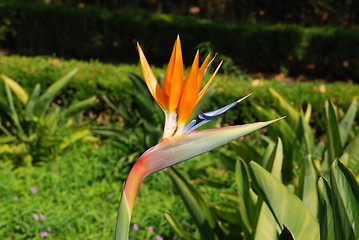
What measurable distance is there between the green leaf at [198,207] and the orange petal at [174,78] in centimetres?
98

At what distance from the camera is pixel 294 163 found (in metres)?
2.86

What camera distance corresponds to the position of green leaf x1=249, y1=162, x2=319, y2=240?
1487 mm

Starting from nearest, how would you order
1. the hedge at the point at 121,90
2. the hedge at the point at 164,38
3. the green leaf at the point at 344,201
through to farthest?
the green leaf at the point at 344,201, the hedge at the point at 121,90, the hedge at the point at 164,38

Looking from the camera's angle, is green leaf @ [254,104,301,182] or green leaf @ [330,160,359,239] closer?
green leaf @ [330,160,359,239]

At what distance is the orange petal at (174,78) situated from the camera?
1.14m

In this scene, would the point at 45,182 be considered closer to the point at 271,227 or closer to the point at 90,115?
the point at 90,115

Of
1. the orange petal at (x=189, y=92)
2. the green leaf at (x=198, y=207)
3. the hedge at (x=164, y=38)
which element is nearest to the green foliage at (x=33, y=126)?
the green leaf at (x=198, y=207)

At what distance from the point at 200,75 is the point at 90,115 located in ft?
12.8

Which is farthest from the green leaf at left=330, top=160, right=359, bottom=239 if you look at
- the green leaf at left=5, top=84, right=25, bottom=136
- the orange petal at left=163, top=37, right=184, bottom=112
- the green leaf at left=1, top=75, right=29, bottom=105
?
the green leaf at left=1, top=75, right=29, bottom=105

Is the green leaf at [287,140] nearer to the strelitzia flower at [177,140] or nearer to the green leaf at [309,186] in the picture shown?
the green leaf at [309,186]

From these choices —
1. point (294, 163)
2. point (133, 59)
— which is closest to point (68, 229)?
point (294, 163)

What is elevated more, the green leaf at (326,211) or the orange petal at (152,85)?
the orange petal at (152,85)

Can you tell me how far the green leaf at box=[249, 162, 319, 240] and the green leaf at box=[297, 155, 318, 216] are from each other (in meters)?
0.33

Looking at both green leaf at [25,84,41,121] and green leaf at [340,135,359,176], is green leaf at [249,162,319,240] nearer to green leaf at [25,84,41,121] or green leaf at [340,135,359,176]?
green leaf at [340,135,359,176]
